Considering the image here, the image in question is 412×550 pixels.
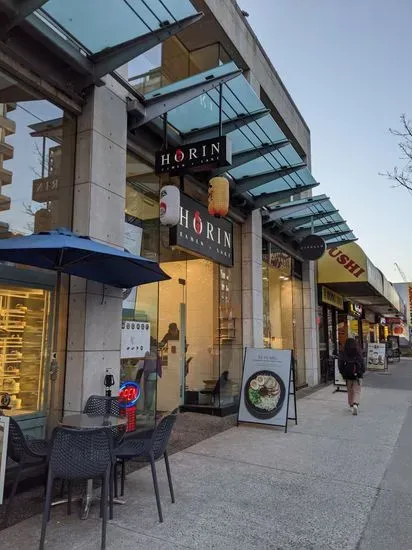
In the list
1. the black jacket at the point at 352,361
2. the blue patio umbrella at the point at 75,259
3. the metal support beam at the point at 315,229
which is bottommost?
the black jacket at the point at 352,361

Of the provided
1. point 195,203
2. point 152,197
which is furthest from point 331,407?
point 152,197

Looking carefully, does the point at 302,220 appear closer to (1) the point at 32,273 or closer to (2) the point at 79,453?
(1) the point at 32,273

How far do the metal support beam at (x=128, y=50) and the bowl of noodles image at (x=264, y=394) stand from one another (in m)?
5.62

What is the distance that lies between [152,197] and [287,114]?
7.82m

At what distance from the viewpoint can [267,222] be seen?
1166 cm

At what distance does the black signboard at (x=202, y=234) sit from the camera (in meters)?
7.80

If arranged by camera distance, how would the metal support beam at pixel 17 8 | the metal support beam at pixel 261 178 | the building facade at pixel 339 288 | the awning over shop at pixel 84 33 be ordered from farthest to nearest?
the building facade at pixel 339 288
the metal support beam at pixel 261 178
the awning over shop at pixel 84 33
the metal support beam at pixel 17 8

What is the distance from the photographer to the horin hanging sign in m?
6.53

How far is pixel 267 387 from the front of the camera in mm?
8211

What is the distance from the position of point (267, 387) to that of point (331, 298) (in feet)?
35.7

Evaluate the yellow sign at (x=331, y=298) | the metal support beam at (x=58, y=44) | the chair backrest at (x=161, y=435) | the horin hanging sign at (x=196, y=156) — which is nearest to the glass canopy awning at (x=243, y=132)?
the horin hanging sign at (x=196, y=156)

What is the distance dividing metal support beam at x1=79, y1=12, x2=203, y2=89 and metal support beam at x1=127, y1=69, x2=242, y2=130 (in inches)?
32.5

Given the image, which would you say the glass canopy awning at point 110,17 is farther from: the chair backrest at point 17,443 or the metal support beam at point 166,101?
the chair backrest at point 17,443

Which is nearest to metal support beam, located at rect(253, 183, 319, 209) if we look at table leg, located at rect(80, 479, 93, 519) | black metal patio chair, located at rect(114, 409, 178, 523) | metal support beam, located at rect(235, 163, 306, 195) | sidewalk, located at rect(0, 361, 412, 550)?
metal support beam, located at rect(235, 163, 306, 195)
